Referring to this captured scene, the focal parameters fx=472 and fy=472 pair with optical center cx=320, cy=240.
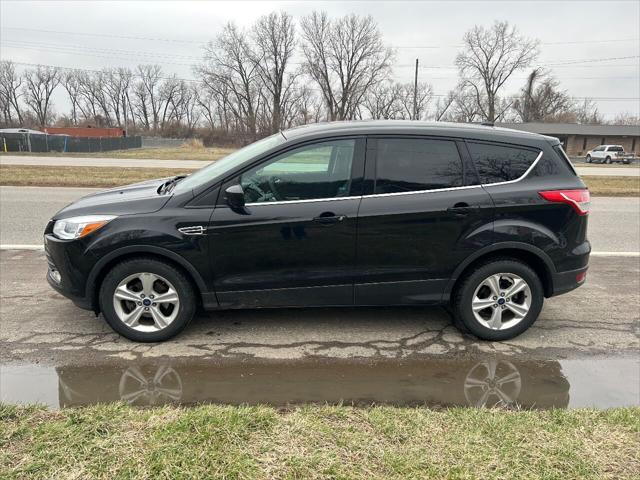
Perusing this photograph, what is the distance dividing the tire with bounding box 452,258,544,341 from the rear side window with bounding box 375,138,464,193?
79cm

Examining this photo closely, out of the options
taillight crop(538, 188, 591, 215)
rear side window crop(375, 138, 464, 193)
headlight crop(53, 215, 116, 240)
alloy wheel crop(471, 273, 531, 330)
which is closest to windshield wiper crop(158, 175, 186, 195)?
headlight crop(53, 215, 116, 240)

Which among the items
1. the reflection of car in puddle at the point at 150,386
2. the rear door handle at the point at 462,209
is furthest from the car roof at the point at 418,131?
Result: the reflection of car in puddle at the point at 150,386

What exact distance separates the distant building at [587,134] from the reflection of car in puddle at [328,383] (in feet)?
199

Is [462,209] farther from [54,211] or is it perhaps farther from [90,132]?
[90,132]

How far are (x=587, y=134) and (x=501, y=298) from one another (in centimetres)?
6575

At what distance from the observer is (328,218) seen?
3.74 meters

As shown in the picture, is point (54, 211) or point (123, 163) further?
point (123, 163)

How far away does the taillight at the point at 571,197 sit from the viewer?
3914mm

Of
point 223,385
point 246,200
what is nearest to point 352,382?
point 223,385

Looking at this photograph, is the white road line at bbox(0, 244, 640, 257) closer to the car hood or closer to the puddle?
the car hood

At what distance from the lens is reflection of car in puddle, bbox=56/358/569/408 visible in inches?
125

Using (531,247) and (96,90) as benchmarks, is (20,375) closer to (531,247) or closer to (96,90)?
(531,247)

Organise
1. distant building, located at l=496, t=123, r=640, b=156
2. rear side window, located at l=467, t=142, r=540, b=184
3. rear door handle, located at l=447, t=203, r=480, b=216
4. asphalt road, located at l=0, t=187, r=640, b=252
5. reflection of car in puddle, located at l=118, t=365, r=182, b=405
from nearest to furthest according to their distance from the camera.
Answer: reflection of car in puddle, located at l=118, t=365, r=182, b=405
rear door handle, located at l=447, t=203, r=480, b=216
rear side window, located at l=467, t=142, r=540, b=184
asphalt road, located at l=0, t=187, r=640, b=252
distant building, located at l=496, t=123, r=640, b=156

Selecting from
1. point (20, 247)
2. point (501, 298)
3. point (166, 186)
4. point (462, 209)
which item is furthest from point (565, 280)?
point (20, 247)
